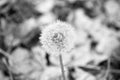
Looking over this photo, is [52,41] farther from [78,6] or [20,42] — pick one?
[78,6]

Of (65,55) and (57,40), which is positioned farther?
(65,55)

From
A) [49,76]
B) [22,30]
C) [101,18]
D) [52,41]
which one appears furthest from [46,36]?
[101,18]

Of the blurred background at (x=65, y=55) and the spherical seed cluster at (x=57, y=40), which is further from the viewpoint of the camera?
the blurred background at (x=65, y=55)

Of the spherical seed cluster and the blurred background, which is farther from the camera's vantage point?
the blurred background
